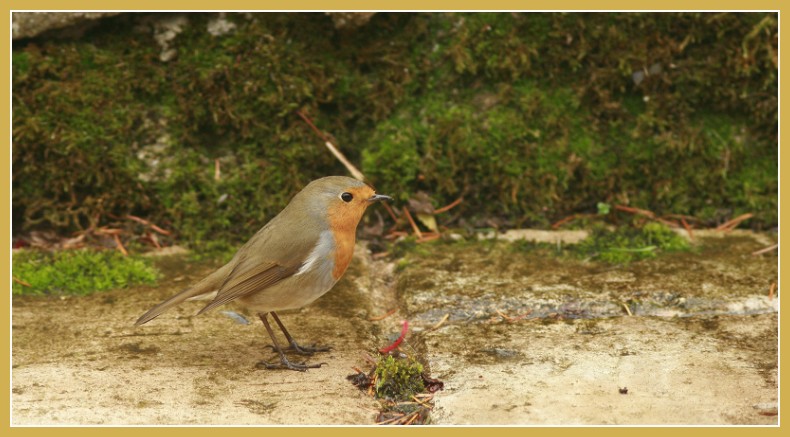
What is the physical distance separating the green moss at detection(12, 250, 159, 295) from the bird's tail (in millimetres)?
940

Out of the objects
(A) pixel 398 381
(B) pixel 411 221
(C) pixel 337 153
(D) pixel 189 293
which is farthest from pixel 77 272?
(A) pixel 398 381

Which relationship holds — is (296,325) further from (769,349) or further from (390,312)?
(769,349)

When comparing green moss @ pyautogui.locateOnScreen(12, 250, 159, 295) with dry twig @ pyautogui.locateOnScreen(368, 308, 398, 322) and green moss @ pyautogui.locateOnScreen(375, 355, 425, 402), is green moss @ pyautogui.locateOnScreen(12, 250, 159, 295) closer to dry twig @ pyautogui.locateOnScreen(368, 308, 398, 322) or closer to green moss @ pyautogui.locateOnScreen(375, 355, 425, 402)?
dry twig @ pyautogui.locateOnScreen(368, 308, 398, 322)

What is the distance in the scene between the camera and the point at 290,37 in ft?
21.4

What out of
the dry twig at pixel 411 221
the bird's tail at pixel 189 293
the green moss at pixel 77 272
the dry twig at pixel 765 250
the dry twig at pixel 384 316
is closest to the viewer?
the bird's tail at pixel 189 293

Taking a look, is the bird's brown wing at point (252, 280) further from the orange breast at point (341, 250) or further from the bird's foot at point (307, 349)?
the bird's foot at point (307, 349)

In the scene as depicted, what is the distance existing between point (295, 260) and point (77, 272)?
178 centimetres

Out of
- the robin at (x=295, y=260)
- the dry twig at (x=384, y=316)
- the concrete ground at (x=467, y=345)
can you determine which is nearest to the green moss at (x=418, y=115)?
the concrete ground at (x=467, y=345)

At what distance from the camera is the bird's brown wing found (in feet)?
16.0

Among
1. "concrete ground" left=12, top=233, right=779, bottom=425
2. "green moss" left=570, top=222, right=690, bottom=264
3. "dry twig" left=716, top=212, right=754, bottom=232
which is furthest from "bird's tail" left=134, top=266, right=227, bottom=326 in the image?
"dry twig" left=716, top=212, right=754, bottom=232

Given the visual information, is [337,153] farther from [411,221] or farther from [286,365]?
[286,365]

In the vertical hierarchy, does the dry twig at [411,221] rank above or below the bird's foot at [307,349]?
above

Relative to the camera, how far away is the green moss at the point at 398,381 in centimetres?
452

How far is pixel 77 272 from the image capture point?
593 cm
